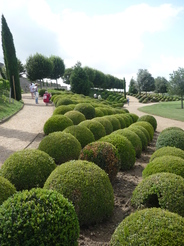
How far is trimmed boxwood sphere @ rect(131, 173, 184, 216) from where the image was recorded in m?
4.18

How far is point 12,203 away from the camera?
10.0 ft

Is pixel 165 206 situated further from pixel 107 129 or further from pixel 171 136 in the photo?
pixel 107 129

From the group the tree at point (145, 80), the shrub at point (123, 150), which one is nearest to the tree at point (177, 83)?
the tree at point (145, 80)

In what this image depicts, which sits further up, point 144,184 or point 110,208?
point 144,184

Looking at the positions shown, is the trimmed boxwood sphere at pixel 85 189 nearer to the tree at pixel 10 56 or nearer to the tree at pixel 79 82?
the tree at pixel 10 56

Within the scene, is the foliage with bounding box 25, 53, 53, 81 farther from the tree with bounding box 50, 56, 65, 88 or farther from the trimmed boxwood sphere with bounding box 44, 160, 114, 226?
the trimmed boxwood sphere with bounding box 44, 160, 114, 226

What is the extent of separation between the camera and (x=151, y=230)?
3.00 m

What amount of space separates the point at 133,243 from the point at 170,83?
41.6 m

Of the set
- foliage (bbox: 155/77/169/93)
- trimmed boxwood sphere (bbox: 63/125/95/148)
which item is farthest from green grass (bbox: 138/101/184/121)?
foliage (bbox: 155/77/169/93)

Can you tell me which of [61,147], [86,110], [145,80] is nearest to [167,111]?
[86,110]

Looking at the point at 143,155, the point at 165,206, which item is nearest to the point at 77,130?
the point at 143,155

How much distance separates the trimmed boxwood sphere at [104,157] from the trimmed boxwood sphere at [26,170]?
1.14 meters

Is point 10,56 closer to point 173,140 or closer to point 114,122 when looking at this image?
point 114,122

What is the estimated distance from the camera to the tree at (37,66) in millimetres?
42844
